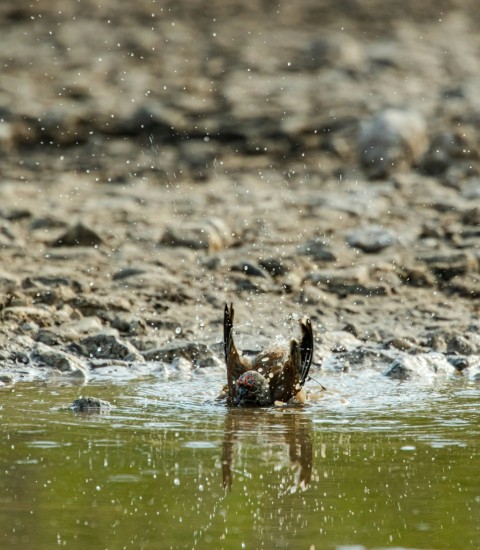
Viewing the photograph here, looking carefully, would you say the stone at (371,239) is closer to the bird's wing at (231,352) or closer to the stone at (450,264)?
the stone at (450,264)

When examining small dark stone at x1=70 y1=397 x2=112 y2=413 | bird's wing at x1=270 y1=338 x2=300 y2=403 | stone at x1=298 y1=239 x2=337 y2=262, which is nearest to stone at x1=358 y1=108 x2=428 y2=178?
stone at x1=298 y1=239 x2=337 y2=262

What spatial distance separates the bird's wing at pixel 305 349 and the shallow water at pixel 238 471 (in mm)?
206

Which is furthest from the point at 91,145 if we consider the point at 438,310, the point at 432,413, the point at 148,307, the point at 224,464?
the point at 224,464

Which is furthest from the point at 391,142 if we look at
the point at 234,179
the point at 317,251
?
the point at 317,251

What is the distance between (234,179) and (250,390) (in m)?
5.29

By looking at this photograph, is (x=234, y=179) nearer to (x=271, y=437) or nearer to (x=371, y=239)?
(x=371, y=239)

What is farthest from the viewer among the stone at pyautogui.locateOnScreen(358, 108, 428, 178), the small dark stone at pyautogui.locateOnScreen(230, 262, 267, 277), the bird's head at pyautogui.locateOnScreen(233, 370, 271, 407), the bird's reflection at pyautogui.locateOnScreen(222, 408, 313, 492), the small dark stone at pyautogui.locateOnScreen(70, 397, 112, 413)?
the stone at pyautogui.locateOnScreen(358, 108, 428, 178)

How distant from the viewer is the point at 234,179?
11.8m

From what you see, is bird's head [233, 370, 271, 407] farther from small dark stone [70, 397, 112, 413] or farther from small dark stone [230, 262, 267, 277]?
small dark stone [230, 262, 267, 277]

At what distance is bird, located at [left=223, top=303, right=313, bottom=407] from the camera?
672cm

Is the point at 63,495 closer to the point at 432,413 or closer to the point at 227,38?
the point at 432,413

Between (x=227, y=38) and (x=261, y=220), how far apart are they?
4560 mm

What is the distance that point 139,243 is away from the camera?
10.4 metres

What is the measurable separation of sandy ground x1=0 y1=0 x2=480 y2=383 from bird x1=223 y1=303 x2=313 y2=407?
1.15 meters
